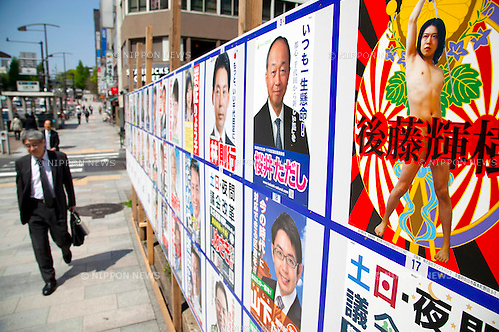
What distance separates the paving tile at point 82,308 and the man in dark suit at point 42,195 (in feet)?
1.73

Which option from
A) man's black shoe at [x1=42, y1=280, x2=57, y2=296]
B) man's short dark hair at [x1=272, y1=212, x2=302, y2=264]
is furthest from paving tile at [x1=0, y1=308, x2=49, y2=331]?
man's short dark hair at [x1=272, y1=212, x2=302, y2=264]

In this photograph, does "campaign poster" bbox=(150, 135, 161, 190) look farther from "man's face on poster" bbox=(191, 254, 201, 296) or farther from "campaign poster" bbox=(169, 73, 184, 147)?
"man's face on poster" bbox=(191, 254, 201, 296)

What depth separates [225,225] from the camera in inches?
85.6

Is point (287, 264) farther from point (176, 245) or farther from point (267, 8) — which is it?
point (267, 8)

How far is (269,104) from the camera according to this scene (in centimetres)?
153

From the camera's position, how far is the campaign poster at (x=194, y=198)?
8.68 ft

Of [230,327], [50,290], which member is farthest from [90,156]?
[230,327]

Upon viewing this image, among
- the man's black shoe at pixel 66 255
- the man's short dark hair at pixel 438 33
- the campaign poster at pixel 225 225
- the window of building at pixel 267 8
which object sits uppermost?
the window of building at pixel 267 8

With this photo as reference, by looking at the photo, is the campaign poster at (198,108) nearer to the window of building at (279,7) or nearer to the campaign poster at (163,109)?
the campaign poster at (163,109)

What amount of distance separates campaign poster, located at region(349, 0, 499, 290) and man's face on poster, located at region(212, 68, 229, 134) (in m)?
1.17

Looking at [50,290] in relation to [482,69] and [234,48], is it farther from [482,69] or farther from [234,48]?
[482,69]

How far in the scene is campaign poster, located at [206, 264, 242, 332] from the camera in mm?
2111

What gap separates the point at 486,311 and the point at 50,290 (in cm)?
568

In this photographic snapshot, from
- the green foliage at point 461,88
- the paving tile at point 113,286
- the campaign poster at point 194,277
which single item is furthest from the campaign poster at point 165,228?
the green foliage at point 461,88
